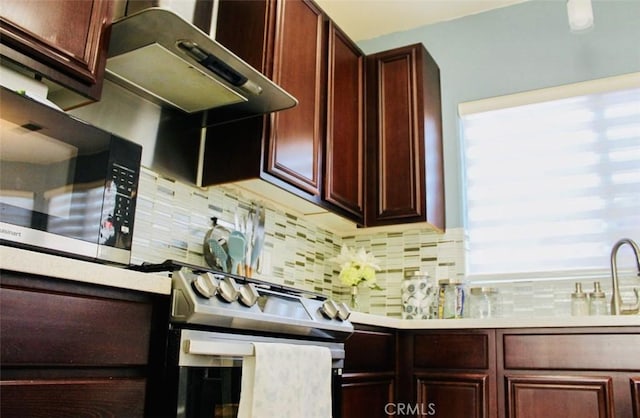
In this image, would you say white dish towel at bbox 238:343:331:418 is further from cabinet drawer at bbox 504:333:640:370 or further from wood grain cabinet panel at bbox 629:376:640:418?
wood grain cabinet panel at bbox 629:376:640:418

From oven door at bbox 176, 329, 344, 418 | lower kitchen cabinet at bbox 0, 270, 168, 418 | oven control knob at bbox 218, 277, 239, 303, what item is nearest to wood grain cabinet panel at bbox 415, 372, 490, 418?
oven door at bbox 176, 329, 344, 418

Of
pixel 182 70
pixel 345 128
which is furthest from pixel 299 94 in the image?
pixel 182 70

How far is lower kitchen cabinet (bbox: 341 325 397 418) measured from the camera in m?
1.94

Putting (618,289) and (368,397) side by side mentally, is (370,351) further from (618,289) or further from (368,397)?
(618,289)

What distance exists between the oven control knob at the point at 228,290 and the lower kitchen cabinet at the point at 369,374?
0.68 metres

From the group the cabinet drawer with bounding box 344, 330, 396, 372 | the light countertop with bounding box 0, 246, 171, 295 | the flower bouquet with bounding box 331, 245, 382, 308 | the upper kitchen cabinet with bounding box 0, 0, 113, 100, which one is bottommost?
the cabinet drawer with bounding box 344, 330, 396, 372

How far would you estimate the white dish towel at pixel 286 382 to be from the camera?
4.42 feet

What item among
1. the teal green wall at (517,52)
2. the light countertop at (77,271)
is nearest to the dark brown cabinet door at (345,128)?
the teal green wall at (517,52)

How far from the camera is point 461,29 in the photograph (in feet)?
10.3

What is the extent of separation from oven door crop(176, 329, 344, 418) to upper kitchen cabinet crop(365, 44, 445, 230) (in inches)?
56.4

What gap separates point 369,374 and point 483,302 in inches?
30.9

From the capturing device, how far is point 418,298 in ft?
8.86

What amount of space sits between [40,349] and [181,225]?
1.11m

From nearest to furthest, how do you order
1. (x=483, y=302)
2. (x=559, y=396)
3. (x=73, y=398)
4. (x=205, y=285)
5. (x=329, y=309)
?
1. (x=73, y=398)
2. (x=205, y=285)
3. (x=329, y=309)
4. (x=559, y=396)
5. (x=483, y=302)
